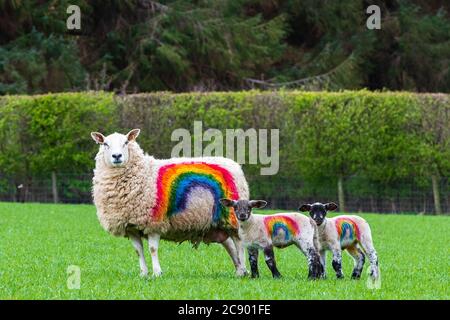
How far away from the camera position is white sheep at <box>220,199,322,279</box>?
12094 mm

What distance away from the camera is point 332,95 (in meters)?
28.1

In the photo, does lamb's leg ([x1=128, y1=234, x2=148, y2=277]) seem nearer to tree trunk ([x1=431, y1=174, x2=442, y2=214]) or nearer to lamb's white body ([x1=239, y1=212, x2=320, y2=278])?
lamb's white body ([x1=239, y1=212, x2=320, y2=278])

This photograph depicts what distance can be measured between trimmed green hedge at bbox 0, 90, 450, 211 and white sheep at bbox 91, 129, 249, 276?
14.7 metres

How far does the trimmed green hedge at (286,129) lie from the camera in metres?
27.7

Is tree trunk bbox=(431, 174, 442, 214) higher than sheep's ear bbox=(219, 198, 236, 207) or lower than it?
lower

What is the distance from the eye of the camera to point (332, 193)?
28328 millimetres

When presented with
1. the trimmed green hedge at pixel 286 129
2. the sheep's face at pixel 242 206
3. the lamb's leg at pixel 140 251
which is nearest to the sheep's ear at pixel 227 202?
the sheep's face at pixel 242 206

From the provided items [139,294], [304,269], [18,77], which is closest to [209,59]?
[18,77]

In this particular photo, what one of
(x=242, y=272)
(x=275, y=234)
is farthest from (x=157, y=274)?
(x=275, y=234)

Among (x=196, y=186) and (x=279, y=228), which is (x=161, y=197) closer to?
(x=196, y=186)

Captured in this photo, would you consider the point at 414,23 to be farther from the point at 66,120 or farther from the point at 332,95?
the point at 66,120

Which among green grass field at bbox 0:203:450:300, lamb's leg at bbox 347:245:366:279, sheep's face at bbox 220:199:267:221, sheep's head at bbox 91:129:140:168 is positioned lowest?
green grass field at bbox 0:203:450:300

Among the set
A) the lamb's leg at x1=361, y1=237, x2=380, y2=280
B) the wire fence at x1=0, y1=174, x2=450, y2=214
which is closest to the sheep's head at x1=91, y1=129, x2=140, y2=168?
the lamb's leg at x1=361, y1=237, x2=380, y2=280
